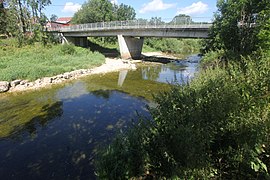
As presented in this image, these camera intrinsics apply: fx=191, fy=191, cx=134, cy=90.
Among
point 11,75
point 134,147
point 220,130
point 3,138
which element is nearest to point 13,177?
point 3,138

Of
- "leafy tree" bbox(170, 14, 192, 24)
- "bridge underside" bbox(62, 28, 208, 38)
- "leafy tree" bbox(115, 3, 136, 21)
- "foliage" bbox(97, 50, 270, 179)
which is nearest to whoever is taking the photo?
"foliage" bbox(97, 50, 270, 179)

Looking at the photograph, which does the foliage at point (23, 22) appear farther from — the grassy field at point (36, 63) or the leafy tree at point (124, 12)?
the leafy tree at point (124, 12)

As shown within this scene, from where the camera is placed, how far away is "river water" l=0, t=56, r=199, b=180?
22.2 feet

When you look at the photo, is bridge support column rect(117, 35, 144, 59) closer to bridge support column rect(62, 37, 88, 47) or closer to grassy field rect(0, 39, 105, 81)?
grassy field rect(0, 39, 105, 81)

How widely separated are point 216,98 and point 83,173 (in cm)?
480

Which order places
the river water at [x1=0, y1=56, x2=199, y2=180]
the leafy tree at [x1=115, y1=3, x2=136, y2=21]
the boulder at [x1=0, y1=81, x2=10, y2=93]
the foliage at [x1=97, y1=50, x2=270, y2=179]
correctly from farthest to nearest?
the leafy tree at [x1=115, y1=3, x2=136, y2=21]
the boulder at [x1=0, y1=81, x2=10, y2=93]
the river water at [x1=0, y1=56, x2=199, y2=180]
the foliage at [x1=97, y1=50, x2=270, y2=179]

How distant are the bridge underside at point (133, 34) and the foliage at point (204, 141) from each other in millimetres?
19145

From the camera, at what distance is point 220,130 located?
14.3ft

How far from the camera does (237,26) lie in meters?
16.4

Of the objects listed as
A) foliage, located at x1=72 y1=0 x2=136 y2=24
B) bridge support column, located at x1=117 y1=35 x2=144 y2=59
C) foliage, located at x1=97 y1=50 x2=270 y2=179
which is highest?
foliage, located at x1=72 y1=0 x2=136 y2=24

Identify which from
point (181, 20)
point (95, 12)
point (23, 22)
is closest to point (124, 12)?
point (95, 12)

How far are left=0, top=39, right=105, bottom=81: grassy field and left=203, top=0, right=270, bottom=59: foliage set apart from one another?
50.6 ft

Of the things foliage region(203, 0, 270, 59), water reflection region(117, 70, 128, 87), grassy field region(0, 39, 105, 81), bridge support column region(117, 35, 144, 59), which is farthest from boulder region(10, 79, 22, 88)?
bridge support column region(117, 35, 144, 59)

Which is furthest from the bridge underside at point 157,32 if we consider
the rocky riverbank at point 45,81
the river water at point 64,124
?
the river water at point 64,124
